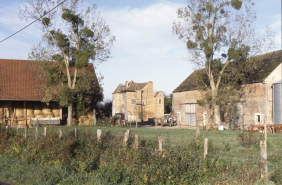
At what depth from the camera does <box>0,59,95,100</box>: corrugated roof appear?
134 ft

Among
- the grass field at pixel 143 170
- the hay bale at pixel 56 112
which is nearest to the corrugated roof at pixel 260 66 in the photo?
the hay bale at pixel 56 112

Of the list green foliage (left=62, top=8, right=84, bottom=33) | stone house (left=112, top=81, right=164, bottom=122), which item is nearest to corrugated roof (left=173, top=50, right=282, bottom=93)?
green foliage (left=62, top=8, right=84, bottom=33)

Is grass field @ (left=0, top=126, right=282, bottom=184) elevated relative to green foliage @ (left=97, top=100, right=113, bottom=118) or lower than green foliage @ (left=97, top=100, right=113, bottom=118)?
lower

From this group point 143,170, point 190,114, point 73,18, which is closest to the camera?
point 143,170

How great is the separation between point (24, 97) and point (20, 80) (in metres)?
3.16

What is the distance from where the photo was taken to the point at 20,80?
43.2m

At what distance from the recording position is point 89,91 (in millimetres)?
42344

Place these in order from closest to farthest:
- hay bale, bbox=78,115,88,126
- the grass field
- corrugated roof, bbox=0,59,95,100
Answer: the grass field
corrugated roof, bbox=0,59,95,100
hay bale, bbox=78,115,88,126

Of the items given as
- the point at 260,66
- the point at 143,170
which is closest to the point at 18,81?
the point at 260,66

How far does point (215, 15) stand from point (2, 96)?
975 inches

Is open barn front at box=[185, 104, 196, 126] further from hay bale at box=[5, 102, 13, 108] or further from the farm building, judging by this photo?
hay bale at box=[5, 102, 13, 108]

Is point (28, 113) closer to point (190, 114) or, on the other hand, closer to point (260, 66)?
point (190, 114)

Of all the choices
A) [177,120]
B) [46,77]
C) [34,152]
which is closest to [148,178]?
[34,152]

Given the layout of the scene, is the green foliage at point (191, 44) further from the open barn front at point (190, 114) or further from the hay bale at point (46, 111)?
the hay bale at point (46, 111)
